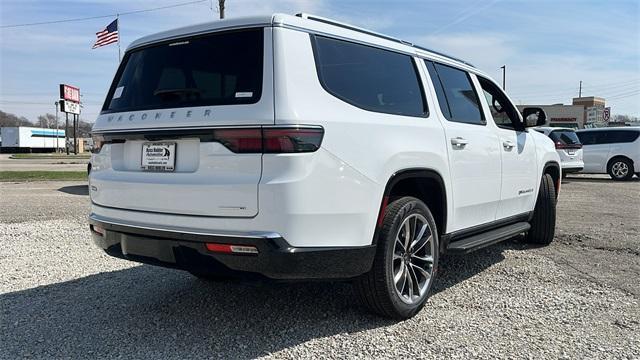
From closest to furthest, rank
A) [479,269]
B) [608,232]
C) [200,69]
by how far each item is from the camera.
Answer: [200,69], [479,269], [608,232]

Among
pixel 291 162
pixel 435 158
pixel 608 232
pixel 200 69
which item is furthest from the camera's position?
pixel 608 232

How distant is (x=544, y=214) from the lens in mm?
6164

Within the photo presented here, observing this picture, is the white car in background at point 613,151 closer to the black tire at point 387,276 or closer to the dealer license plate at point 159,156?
the black tire at point 387,276

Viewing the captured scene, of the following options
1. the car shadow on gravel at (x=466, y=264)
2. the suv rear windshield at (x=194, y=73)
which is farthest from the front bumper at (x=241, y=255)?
the car shadow on gravel at (x=466, y=264)

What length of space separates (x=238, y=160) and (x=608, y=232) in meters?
6.08

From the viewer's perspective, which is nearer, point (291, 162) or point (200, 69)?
point (291, 162)

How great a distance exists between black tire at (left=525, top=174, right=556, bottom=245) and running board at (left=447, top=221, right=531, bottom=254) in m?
0.87

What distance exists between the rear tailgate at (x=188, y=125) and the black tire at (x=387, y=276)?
0.98 meters

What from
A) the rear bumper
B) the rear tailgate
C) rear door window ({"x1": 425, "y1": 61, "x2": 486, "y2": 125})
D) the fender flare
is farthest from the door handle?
the rear bumper

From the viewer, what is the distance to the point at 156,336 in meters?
3.50

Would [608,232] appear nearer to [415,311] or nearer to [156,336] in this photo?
[415,311]

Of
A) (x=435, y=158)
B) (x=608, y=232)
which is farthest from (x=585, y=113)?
(x=435, y=158)

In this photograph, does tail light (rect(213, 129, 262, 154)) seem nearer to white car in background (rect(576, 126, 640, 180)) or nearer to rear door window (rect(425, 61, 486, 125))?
rear door window (rect(425, 61, 486, 125))

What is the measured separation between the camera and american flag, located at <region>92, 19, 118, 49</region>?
26641 mm
